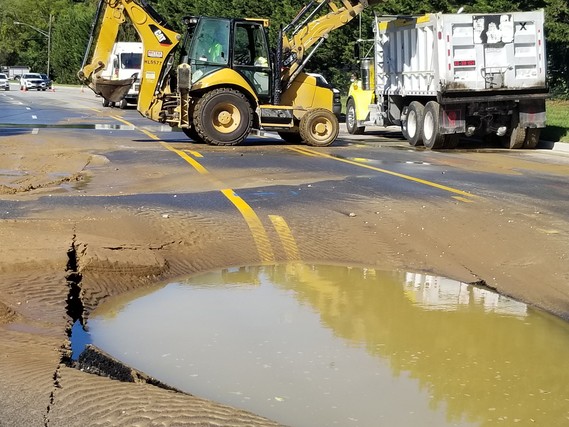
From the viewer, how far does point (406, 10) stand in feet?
136

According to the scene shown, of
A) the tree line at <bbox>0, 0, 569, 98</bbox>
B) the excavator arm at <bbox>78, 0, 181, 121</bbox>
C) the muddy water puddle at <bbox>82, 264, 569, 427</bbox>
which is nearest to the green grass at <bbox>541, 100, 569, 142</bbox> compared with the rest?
the tree line at <bbox>0, 0, 569, 98</bbox>

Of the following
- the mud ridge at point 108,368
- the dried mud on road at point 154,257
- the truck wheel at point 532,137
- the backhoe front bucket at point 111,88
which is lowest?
the mud ridge at point 108,368

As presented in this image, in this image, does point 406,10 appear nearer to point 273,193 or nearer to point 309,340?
point 273,193

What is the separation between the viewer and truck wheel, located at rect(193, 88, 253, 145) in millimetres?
21031

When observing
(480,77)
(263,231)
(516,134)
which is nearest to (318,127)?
(480,77)

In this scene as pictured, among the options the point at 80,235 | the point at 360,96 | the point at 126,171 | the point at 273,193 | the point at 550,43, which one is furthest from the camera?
the point at 550,43

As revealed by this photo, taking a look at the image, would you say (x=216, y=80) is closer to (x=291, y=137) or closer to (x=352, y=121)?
(x=291, y=137)

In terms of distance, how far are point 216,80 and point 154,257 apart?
43.8 feet

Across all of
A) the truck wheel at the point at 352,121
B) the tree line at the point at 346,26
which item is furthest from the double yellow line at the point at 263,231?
the tree line at the point at 346,26

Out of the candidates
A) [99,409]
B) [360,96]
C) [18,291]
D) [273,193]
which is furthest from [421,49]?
[99,409]

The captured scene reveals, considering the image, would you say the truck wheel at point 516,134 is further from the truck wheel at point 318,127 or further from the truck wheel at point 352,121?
the truck wheel at point 352,121

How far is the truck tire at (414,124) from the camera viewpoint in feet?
75.8

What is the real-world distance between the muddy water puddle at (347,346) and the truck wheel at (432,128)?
46.5 feet

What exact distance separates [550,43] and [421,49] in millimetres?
19562
